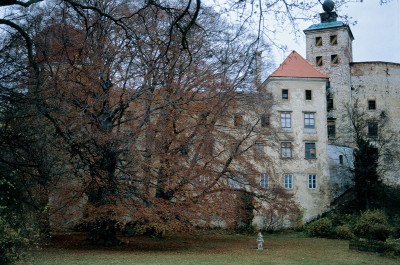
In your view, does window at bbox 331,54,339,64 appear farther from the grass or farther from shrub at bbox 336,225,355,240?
the grass

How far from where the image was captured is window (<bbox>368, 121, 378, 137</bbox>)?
47188 mm

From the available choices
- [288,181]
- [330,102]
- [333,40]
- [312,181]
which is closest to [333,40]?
[333,40]

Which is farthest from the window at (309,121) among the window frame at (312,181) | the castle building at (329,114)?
the window frame at (312,181)

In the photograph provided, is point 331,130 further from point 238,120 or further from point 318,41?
point 238,120

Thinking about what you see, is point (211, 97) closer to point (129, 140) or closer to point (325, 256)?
point (129, 140)

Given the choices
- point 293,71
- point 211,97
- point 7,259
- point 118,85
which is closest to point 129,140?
point 118,85

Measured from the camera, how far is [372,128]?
47375 millimetres

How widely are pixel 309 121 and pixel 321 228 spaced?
37.1 feet

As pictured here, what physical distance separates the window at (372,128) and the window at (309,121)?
38.8 ft

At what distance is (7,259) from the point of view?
8.44 m

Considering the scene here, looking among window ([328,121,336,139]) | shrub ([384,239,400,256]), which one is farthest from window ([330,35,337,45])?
shrub ([384,239,400,256])

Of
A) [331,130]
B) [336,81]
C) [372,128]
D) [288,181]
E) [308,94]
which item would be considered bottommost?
[288,181]

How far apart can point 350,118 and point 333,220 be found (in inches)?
662

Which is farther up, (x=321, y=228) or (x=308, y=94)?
(x=308, y=94)
